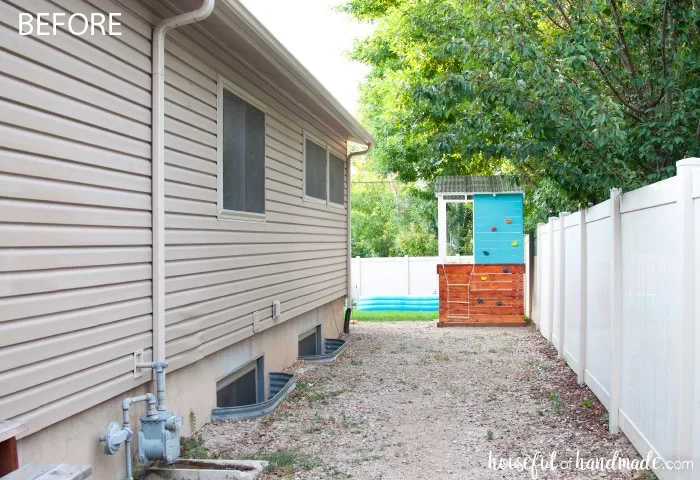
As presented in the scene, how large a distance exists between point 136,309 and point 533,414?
3.73 meters

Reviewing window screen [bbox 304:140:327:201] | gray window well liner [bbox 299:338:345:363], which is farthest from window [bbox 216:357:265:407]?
window screen [bbox 304:140:327:201]

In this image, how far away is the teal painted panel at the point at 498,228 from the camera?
1348cm

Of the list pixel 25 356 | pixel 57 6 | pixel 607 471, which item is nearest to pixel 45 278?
pixel 25 356

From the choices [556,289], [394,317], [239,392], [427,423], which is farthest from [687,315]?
[394,317]

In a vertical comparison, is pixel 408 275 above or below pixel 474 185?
below

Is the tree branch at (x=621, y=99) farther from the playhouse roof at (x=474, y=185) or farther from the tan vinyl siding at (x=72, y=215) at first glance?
the playhouse roof at (x=474, y=185)

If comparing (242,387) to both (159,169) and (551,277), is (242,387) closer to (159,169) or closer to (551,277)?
(159,169)

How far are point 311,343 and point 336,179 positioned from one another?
9.37ft

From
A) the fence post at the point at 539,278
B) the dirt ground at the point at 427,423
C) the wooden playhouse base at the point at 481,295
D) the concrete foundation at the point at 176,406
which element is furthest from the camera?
the wooden playhouse base at the point at 481,295

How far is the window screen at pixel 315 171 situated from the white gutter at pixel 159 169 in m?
4.50

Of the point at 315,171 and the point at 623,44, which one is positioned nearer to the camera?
the point at 623,44

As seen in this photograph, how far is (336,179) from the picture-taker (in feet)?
37.1

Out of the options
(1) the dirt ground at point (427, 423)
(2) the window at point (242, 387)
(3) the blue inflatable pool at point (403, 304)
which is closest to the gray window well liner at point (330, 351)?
(1) the dirt ground at point (427, 423)

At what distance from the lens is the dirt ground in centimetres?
470
